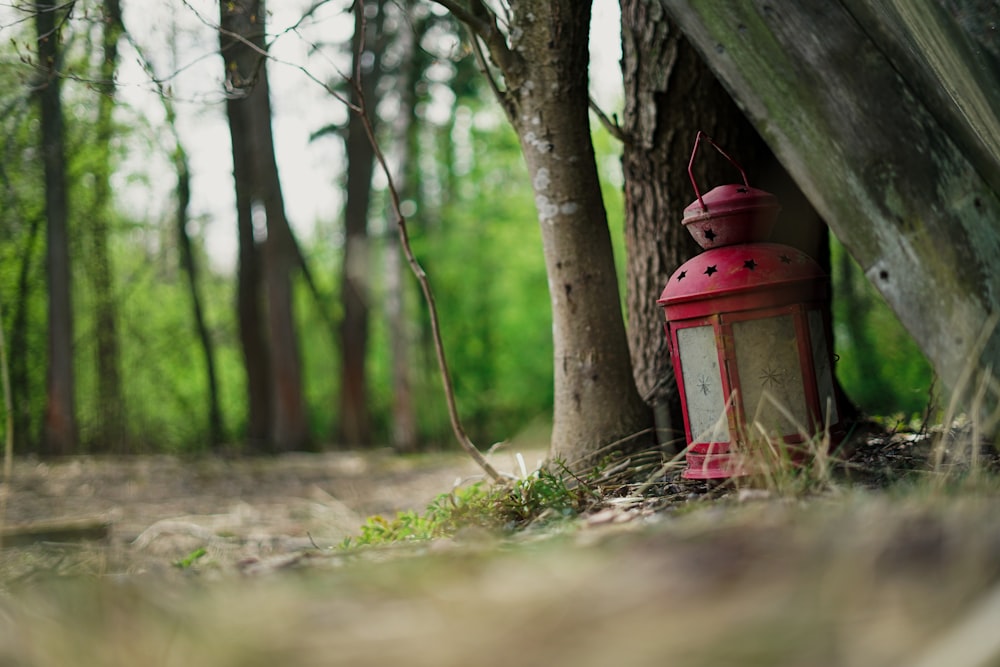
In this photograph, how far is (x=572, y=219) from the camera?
4.15m

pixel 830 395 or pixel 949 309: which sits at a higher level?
pixel 949 309

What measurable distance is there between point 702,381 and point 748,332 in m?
0.29

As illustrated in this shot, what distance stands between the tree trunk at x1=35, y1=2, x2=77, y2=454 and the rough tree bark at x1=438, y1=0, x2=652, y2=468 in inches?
340

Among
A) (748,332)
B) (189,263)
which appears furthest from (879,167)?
(189,263)

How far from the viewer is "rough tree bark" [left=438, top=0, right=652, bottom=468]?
4.12 m

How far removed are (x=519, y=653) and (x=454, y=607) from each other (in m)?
0.24

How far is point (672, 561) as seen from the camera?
168cm

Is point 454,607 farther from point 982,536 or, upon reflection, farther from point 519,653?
point 982,536

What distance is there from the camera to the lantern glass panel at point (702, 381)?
349cm

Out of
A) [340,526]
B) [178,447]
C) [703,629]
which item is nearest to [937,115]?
[703,629]

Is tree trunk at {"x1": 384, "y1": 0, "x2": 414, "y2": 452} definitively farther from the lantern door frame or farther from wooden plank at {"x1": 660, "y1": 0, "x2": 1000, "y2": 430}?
wooden plank at {"x1": 660, "y1": 0, "x2": 1000, "y2": 430}

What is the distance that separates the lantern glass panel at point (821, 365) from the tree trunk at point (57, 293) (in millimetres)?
10117

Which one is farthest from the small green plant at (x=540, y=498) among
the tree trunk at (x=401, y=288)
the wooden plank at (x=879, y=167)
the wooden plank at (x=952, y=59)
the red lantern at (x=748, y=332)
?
the tree trunk at (x=401, y=288)

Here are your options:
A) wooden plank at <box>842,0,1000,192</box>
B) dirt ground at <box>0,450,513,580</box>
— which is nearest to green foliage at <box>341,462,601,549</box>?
dirt ground at <box>0,450,513,580</box>
